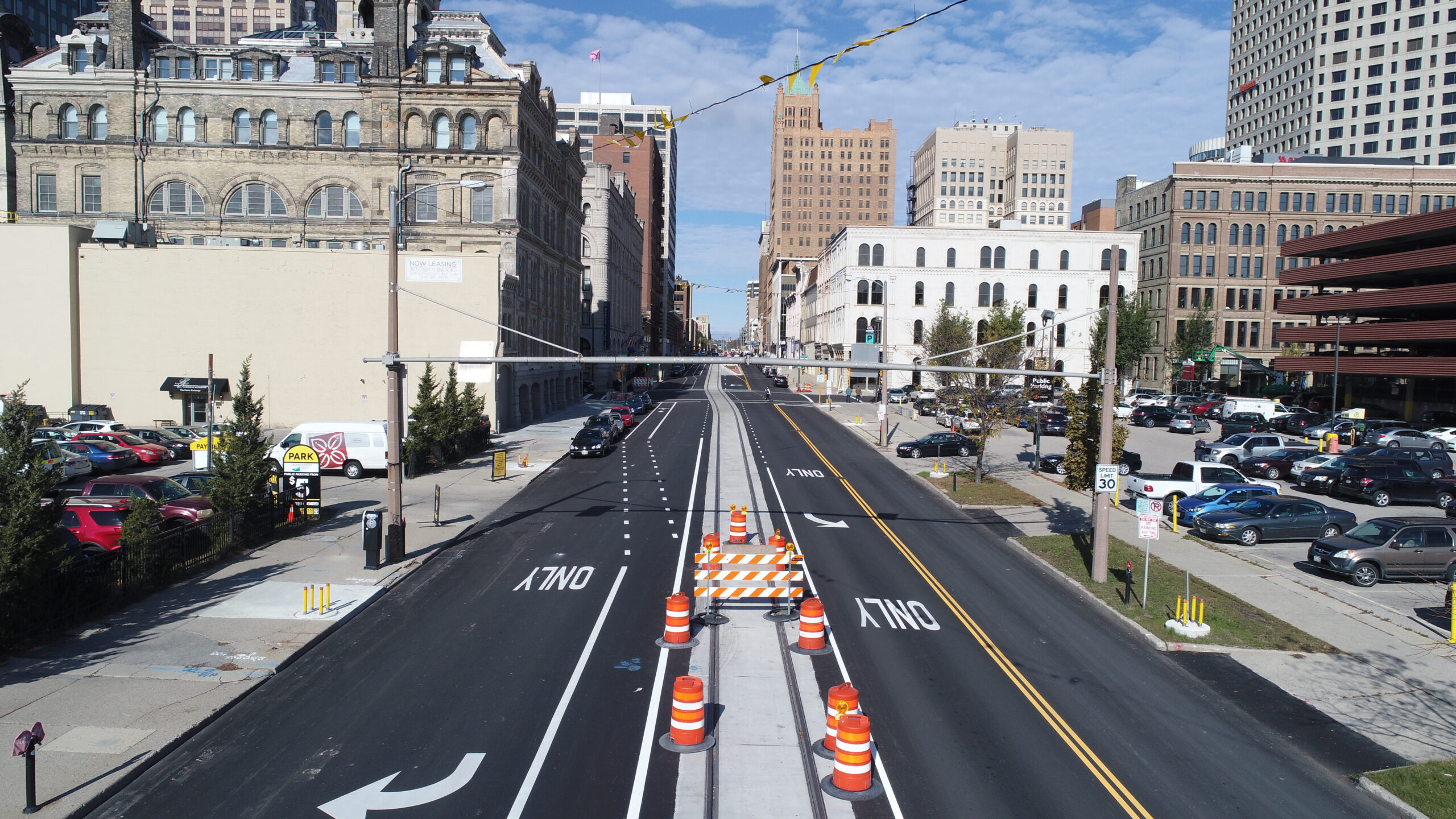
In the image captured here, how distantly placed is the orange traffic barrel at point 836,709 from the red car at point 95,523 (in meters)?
18.4

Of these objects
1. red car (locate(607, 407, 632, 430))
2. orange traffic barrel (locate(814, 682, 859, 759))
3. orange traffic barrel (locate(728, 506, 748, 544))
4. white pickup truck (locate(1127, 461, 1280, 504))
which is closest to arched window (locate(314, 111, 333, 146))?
red car (locate(607, 407, 632, 430))

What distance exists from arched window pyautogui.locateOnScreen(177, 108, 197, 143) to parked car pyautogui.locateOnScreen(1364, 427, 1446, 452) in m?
74.9

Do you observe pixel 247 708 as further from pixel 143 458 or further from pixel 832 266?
pixel 832 266

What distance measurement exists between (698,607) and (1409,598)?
17111mm

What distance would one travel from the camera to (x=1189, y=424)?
54156 mm

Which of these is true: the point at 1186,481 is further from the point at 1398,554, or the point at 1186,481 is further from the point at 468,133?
the point at 468,133

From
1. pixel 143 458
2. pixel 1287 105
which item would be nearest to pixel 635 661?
pixel 143 458

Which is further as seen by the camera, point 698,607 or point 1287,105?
point 1287,105

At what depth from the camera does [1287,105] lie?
379 feet

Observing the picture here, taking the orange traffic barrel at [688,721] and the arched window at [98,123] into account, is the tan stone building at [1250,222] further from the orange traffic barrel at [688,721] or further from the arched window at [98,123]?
the arched window at [98,123]

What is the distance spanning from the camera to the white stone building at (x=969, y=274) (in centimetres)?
8612

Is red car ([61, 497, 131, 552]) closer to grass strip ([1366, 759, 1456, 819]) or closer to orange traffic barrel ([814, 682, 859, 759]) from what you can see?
orange traffic barrel ([814, 682, 859, 759])

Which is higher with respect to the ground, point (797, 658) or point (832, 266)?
point (832, 266)

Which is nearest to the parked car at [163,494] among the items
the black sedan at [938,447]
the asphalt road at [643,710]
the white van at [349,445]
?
the asphalt road at [643,710]
